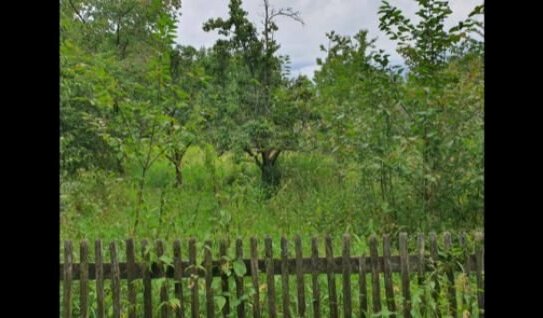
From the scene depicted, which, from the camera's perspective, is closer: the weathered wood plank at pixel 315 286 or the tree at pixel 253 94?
the weathered wood plank at pixel 315 286

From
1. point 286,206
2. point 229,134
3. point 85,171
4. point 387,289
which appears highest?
point 229,134

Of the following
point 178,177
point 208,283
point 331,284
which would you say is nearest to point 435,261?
point 331,284

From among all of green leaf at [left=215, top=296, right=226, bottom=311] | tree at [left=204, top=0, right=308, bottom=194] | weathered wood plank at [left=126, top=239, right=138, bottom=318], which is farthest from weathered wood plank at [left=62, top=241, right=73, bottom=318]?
tree at [left=204, top=0, right=308, bottom=194]

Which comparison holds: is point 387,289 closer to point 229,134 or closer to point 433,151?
point 433,151

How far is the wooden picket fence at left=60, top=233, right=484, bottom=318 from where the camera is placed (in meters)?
1.88

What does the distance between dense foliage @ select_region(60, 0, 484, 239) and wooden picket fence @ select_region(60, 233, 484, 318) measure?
1.01ft

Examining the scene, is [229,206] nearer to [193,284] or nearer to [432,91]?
[193,284]

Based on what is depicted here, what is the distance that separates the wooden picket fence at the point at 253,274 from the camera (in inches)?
73.9

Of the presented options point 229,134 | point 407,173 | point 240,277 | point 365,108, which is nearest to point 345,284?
point 240,277

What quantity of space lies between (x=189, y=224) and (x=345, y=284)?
4.20 feet

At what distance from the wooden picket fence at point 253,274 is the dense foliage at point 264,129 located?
0.31 metres

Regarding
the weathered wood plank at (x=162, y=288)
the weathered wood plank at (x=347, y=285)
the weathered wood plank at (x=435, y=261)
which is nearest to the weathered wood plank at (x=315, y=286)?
the weathered wood plank at (x=347, y=285)

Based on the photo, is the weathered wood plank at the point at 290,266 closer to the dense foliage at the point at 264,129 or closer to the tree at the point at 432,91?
the dense foliage at the point at 264,129

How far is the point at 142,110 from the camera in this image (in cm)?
238
